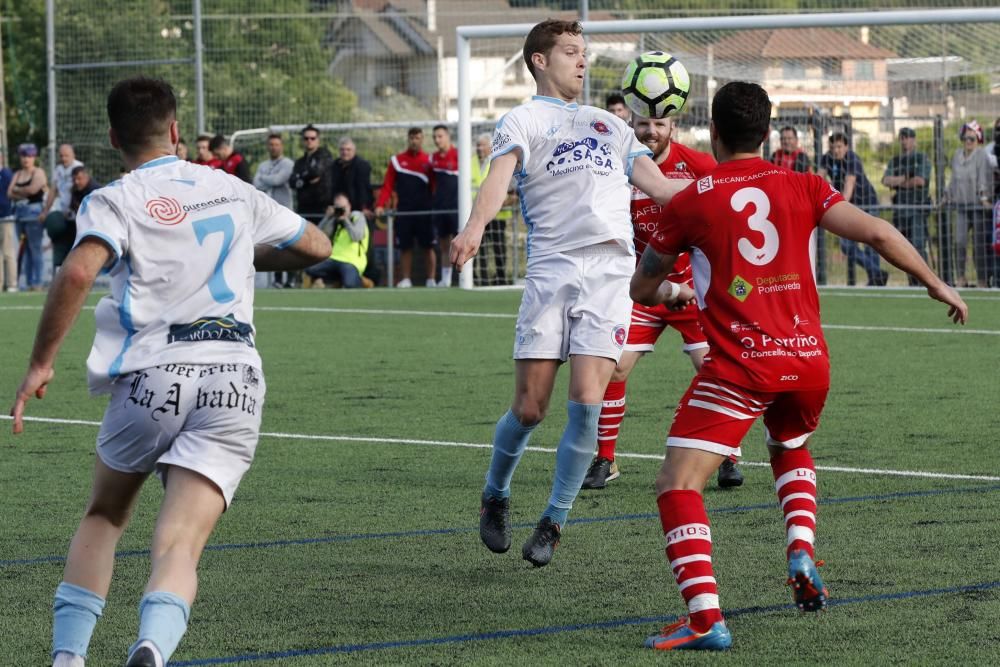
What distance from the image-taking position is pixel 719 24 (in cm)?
1947

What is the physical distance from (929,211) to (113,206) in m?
17.4

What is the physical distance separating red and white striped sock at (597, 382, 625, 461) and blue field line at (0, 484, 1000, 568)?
941 millimetres

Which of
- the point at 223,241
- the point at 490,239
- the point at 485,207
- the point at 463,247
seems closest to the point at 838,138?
the point at 490,239

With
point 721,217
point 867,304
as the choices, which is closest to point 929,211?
point 867,304

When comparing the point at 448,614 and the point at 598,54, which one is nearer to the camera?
the point at 448,614

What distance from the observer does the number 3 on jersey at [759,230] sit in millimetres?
5016

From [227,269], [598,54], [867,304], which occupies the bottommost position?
[867,304]

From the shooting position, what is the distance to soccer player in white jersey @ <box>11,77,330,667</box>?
4129 mm

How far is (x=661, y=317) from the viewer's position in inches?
319

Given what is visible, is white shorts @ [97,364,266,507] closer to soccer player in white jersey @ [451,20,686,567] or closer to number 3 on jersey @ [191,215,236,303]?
number 3 on jersey @ [191,215,236,303]

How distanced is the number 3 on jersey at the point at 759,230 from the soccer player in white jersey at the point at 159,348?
1.51 metres

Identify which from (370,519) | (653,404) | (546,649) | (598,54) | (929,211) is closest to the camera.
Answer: (546,649)

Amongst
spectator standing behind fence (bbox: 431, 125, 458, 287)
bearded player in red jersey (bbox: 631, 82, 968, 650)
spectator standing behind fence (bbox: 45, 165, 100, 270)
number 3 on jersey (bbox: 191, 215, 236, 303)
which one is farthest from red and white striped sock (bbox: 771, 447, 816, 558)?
spectator standing behind fence (bbox: 431, 125, 458, 287)

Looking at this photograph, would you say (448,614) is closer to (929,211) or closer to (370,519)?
(370,519)
